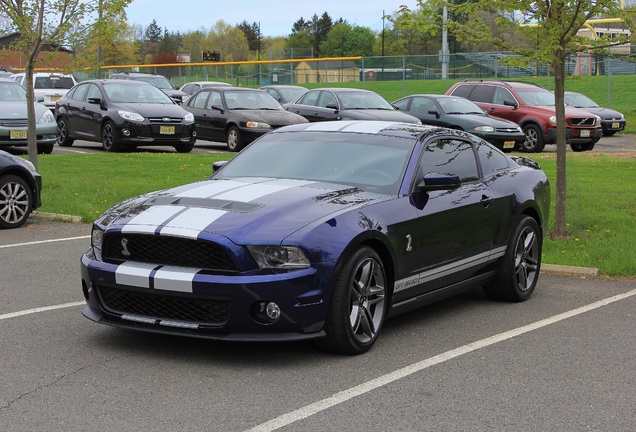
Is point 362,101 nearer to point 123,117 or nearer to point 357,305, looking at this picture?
Result: point 123,117

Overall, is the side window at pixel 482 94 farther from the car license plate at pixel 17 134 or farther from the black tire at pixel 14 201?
the black tire at pixel 14 201

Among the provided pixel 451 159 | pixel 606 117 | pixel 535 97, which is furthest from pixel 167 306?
pixel 606 117

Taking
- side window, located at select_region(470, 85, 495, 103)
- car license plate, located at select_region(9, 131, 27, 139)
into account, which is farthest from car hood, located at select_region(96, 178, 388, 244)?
side window, located at select_region(470, 85, 495, 103)

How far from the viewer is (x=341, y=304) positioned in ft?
20.1

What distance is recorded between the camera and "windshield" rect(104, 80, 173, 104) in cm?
2209

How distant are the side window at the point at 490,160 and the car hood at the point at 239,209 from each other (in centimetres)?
175

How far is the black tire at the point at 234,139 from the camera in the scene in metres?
22.6

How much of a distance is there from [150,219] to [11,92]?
51.8ft

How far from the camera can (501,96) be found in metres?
26.9

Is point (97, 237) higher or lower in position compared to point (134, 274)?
higher

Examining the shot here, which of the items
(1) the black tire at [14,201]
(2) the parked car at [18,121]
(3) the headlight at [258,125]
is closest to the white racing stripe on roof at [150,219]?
(1) the black tire at [14,201]

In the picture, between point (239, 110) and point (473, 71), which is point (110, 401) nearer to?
point (239, 110)

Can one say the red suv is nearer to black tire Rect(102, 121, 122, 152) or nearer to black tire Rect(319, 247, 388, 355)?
black tire Rect(102, 121, 122, 152)

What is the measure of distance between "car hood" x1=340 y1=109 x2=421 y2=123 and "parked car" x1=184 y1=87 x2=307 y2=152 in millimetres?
1247
